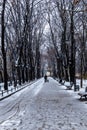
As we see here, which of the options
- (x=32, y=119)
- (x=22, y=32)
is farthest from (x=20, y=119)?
(x=22, y=32)

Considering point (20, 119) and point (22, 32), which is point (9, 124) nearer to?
point (20, 119)

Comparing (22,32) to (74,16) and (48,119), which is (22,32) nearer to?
(74,16)

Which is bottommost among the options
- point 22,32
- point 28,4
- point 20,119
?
point 20,119

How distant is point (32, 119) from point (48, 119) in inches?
27.7

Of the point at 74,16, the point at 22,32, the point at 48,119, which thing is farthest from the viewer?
the point at 22,32

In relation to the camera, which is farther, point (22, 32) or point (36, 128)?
point (22, 32)

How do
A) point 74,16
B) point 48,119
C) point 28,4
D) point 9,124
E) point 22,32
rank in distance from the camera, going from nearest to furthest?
point 9,124 < point 48,119 < point 74,16 < point 28,4 < point 22,32

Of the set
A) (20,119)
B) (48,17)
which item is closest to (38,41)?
(48,17)

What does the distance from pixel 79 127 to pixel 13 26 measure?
4571 centimetres

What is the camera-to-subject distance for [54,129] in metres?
13.0

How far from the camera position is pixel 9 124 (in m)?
14.6

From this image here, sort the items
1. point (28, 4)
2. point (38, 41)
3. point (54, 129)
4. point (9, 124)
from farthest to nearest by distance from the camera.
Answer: point (38, 41) < point (28, 4) < point (9, 124) < point (54, 129)

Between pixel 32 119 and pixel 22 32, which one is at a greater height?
pixel 22 32

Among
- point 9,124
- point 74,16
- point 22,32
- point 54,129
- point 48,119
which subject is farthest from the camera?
point 22,32
